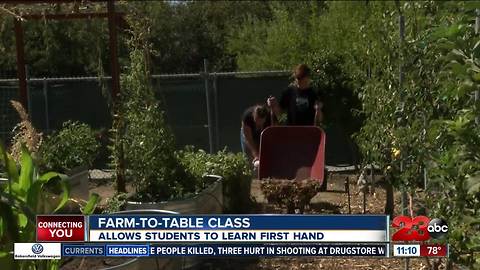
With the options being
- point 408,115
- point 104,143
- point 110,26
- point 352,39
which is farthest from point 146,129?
point 352,39

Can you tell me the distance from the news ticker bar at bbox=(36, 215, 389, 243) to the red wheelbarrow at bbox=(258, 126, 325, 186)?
339 cm

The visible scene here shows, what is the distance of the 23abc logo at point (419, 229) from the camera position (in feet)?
10.4

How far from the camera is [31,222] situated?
3.72m

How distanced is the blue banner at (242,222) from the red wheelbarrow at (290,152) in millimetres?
3389

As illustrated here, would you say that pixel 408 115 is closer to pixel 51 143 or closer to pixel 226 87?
pixel 51 143

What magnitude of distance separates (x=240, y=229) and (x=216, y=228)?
0.44 feet

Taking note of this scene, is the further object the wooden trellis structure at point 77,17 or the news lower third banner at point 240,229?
the wooden trellis structure at point 77,17

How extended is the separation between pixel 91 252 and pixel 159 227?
1.45ft

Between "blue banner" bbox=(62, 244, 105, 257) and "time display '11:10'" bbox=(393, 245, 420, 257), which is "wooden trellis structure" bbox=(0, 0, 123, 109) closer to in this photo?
"blue banner" bbox=(62, 244, 105, 257)

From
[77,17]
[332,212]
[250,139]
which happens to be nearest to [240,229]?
[332,212]

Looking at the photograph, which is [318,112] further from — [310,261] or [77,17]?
[77,17]

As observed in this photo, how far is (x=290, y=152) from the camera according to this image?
7039 mm

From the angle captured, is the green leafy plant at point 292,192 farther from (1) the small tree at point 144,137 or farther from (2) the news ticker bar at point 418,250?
(2) the news ticker bar at point 418,250

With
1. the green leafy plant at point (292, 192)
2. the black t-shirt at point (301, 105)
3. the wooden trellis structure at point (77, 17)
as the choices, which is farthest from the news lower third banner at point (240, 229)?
the black t-shirt at point (301, 105)
